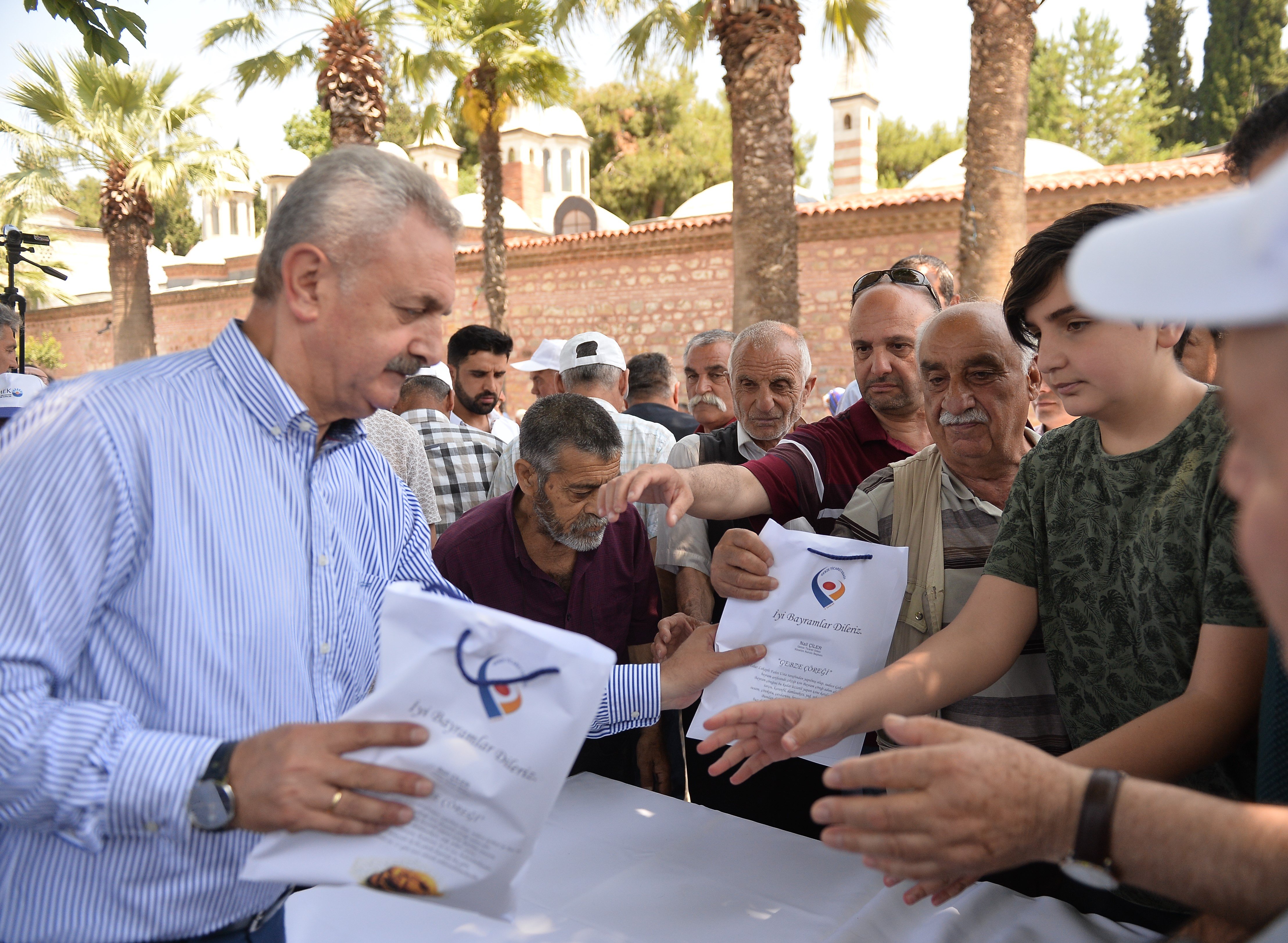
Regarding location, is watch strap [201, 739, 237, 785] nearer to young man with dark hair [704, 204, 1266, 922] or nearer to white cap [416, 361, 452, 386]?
young man with dark hair [704, 204, 1266, 922]

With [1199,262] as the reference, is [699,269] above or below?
above

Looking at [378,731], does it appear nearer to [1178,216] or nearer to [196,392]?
[196,392]

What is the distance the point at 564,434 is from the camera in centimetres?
334

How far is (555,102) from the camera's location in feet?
50.7

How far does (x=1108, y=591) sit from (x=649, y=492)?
1.12 m

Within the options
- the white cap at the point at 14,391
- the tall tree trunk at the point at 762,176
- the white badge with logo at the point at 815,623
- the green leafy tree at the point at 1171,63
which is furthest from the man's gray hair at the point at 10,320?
the green leafy tree at the point at 1171,63

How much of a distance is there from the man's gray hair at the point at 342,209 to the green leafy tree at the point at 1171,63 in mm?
40098

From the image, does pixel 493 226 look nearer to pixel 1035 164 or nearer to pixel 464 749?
pixel 1035 164

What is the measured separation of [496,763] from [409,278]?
0.84m

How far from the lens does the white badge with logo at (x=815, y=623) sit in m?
2.16

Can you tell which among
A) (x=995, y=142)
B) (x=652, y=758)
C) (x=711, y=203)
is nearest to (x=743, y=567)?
(x=652, y=758)

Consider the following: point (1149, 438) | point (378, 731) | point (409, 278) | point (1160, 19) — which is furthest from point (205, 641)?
point (1160, 19)

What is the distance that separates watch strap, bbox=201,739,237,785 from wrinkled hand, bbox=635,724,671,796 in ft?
7.46

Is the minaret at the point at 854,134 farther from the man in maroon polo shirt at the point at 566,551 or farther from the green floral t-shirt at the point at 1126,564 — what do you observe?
the green floral t-shirt at the point at 1126,564
